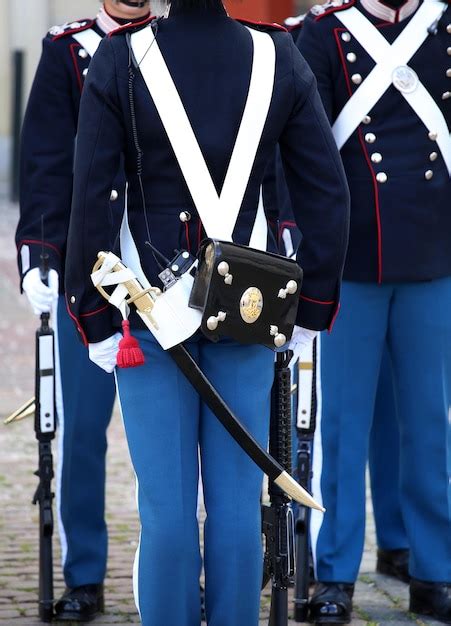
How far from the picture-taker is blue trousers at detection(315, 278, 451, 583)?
449 centimetres

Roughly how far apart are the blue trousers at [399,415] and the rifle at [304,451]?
0.09m

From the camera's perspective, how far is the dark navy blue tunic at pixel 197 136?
3.41 meters

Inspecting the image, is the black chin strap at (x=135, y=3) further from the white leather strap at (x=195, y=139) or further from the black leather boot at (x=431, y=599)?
the black leather boot at (x=431, y=599)

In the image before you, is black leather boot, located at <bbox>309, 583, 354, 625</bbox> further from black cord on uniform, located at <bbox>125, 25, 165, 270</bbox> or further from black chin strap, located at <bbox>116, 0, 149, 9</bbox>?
black chin strap, located at <bbox>116, 0, 149, 9</bbox>

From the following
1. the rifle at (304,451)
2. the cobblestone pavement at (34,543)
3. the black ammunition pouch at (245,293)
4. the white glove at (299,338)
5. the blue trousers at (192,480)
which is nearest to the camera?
the black ammunition pouch at (245,293)

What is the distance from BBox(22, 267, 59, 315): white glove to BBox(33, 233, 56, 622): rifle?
0.02 m

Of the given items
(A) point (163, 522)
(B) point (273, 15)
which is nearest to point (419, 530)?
(A) point (163, 522)

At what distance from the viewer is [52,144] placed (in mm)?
4457

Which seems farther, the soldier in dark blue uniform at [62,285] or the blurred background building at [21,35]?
the blurred background building at [21,35]

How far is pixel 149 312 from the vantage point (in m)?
3.41

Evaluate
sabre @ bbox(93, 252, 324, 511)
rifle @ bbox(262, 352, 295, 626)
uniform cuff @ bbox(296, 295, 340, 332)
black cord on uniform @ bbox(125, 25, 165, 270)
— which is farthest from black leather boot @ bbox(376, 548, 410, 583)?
black cord on uniform @ bbox(125, 25, 165, 270)

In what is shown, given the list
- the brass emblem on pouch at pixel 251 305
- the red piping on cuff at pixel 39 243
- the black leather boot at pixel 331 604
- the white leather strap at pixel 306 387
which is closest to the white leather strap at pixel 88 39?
the red piping on cuff at pixel 39 243

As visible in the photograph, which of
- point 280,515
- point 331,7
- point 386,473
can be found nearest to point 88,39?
point 331,7

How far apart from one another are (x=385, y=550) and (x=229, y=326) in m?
1.96
